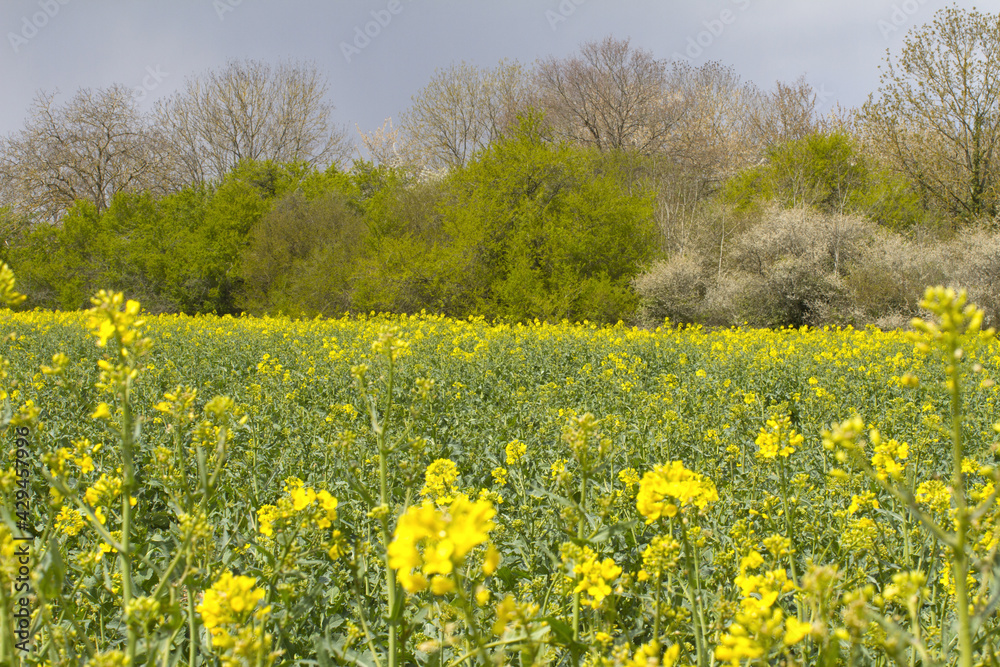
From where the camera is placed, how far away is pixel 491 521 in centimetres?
172

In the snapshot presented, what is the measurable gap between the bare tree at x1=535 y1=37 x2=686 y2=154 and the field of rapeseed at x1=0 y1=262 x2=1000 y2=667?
2518 cm

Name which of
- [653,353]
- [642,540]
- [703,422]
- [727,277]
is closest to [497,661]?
[642,540]

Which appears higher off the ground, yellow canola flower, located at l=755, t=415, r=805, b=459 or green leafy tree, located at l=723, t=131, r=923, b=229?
green leafy tree, located at l=723, t=131, r=923, b=229

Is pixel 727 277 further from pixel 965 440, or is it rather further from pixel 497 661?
pixel 497 661

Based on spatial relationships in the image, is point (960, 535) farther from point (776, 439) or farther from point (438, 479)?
point (438, 479)

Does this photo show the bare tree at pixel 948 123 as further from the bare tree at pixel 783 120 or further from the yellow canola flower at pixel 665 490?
A: the yellow canola flower at pixel 665 490

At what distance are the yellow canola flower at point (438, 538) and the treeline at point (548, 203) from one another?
14705 millimetres

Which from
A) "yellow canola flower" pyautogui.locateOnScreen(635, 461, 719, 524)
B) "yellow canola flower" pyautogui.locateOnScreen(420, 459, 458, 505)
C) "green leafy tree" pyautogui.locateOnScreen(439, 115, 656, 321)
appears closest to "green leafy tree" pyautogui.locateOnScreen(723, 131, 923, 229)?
"green leafy tree" pyautogui.locateOnScreen(439, 115, 656, 321)

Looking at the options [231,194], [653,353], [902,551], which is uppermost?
[231,194]

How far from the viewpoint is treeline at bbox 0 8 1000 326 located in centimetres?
1576

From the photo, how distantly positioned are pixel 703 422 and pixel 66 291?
25.4 meters

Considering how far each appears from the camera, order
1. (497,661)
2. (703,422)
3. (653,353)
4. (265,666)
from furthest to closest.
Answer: (653,353) → (703,422) → (265,666) → (497,661)

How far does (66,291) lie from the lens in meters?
22.3

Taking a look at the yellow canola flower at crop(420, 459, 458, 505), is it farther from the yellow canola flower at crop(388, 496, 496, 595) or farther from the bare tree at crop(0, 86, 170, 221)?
the bare tree at crop(0, 86, 170, 221)
